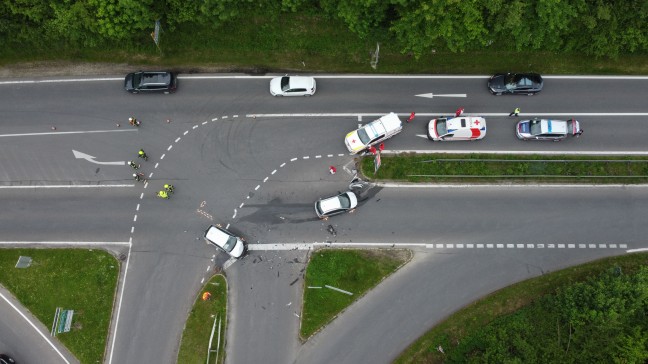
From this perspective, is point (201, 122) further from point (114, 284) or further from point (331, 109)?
point (114, 284)

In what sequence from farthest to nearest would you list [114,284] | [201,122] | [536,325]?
[201,122], [114,284], [536,325]

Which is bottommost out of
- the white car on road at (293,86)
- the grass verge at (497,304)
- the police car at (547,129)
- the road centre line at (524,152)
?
the grass verge at (497,304)

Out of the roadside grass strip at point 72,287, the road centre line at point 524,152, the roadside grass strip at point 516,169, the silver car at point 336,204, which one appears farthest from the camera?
the road centre line at point 524,152

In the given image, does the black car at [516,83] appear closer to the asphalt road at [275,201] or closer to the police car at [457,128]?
the asphalt road at [275,201]

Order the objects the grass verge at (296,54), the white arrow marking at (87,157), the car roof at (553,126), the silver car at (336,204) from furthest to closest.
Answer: the grass verge at (296,54) → the white arrow marking at (87,157) → the car roof at (553,126) → the silver car at (336,204)

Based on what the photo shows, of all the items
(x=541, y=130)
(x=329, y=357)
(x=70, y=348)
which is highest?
(x=541, y=130)

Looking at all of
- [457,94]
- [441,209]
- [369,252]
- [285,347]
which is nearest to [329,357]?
[285,347]

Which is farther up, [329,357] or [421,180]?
[421,180]

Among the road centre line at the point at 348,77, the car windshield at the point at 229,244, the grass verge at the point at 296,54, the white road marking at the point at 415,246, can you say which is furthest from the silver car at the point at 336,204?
the grass verge at the point at 296,54
